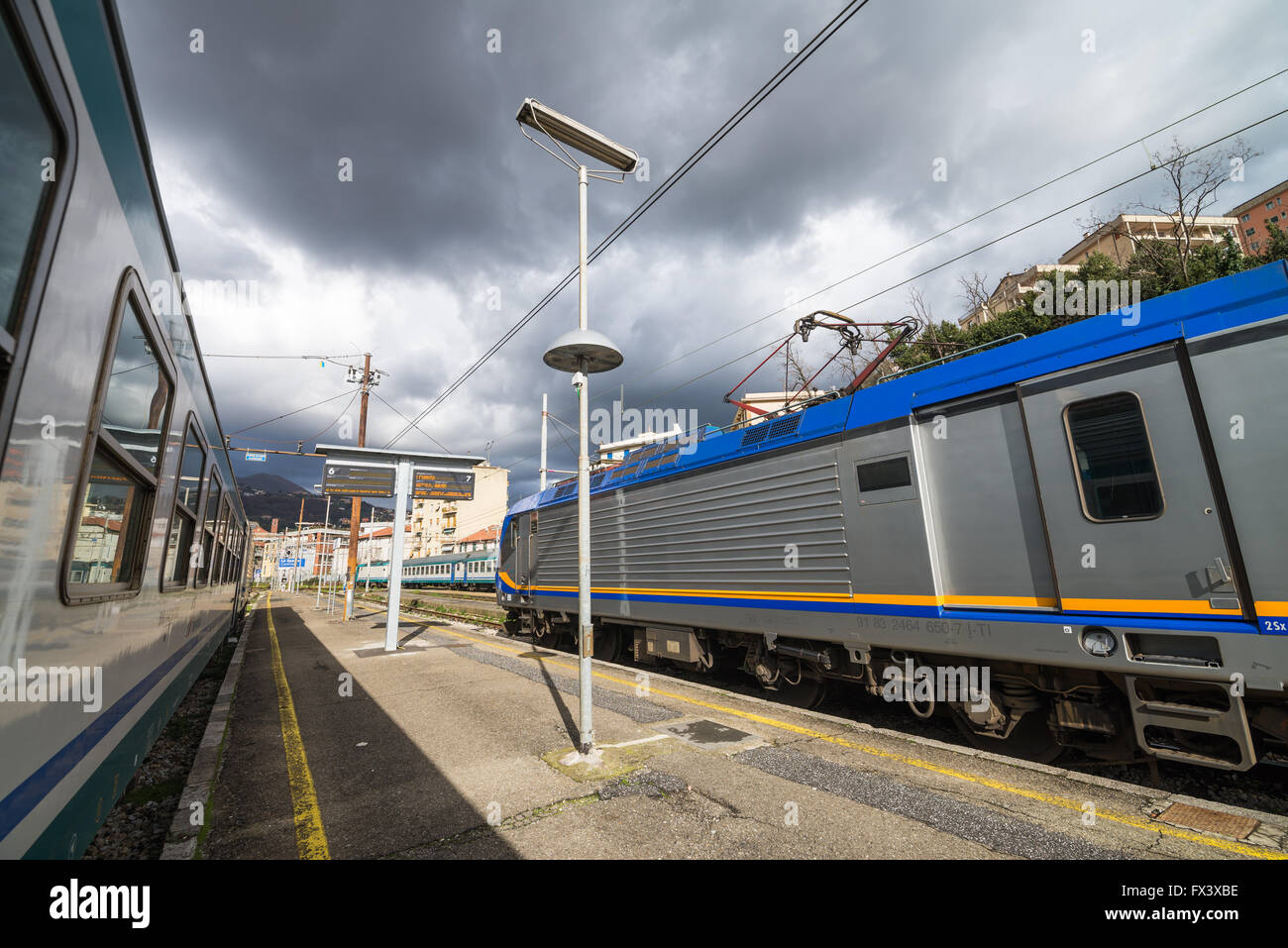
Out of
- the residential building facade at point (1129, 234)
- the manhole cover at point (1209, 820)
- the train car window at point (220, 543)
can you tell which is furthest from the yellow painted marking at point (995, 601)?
the residential building facade at point (1129, 234)

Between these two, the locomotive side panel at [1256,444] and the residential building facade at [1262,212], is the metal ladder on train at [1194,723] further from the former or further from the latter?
the residential building facade at [1262,212]

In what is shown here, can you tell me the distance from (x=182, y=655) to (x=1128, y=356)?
8.63 meters

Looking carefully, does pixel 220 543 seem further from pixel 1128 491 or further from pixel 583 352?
pixel 1128 491

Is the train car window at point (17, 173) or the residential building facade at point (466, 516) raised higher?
the residential building facade at point (466, 516)

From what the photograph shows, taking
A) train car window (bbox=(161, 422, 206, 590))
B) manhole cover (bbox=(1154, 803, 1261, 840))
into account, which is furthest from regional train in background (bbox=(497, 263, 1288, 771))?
train car window (bbox=(161, 422, 206, 590))

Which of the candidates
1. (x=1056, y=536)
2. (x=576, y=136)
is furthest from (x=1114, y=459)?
(x=576, y=136)

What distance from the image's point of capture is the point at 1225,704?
358cm

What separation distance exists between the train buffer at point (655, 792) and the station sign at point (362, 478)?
7714 millimetres

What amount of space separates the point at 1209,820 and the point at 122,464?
6.72 meters

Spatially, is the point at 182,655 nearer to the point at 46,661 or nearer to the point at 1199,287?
the point at 46,661

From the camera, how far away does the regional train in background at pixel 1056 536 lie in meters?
3.51
